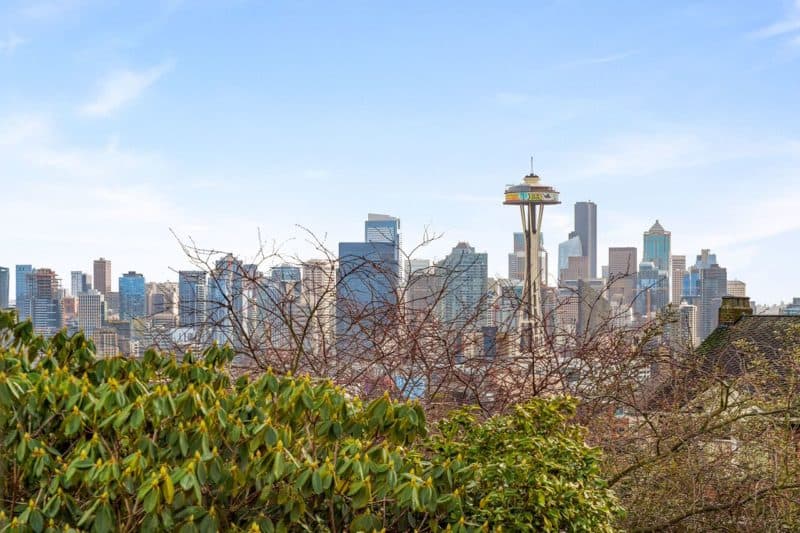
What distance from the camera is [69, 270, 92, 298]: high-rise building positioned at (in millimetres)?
3463

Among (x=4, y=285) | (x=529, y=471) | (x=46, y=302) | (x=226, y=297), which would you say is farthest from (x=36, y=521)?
(x=226, y=297)

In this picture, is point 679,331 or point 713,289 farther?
point 713,289

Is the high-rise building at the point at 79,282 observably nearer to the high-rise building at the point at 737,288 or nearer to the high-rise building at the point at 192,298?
the high-rise building at the point at 192,298

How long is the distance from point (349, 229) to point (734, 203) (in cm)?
448

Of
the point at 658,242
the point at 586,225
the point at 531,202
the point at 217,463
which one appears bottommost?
the point at 217,463

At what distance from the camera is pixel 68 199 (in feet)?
8.83

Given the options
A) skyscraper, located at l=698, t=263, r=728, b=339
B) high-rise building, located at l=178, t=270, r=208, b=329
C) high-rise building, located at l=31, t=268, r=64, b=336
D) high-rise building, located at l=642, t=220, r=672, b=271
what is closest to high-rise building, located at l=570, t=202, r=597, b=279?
high-rise building, located at l=642, t=220, r=672, b=271

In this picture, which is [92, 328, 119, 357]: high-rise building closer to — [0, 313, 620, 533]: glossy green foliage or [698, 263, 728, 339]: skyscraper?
[0, 313, 620, 533]: glossy green foliage

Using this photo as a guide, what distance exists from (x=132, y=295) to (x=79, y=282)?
1.11 m

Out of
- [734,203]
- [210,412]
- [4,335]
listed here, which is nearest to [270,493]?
[210,412]

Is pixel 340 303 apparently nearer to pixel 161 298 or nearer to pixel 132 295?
pixel 161 298

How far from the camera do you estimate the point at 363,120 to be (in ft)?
22.2

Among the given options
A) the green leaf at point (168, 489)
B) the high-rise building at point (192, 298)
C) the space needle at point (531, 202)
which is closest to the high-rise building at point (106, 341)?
the high-rise building at point (192, 298)

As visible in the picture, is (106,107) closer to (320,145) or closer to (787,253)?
(320,145)
